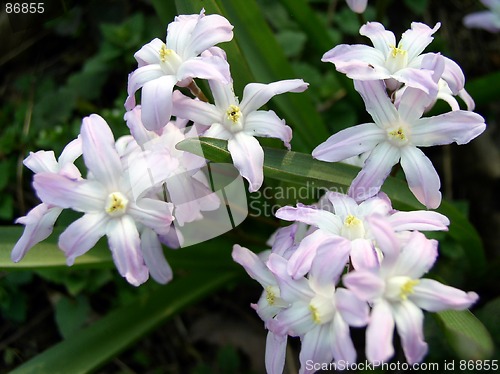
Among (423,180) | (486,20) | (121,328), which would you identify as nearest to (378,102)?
(423,180)

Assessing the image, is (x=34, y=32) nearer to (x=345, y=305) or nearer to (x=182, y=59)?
(x=182, y=59)

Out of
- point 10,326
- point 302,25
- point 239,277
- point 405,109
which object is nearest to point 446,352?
point 239,277

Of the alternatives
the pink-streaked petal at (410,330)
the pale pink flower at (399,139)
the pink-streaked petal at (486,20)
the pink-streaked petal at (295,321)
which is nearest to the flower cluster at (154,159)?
the pale pink flower at (399,139)

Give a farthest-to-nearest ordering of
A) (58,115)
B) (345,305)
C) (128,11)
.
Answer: (128,11), (58,115), (345,305)

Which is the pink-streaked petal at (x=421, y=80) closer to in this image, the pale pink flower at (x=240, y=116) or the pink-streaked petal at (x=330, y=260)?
the pale pink flower at (x=240, y=116)

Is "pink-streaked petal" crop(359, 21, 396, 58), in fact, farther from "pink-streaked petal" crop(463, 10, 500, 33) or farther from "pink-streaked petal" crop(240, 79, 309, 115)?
"pink-streaked petal" crop(463, 10, 500, 33)

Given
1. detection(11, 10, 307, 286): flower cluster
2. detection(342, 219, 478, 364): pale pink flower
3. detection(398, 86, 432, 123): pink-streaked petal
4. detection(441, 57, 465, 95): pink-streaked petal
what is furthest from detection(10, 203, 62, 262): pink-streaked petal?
detection(441, 57, 465, 95): pink-streaked petal
